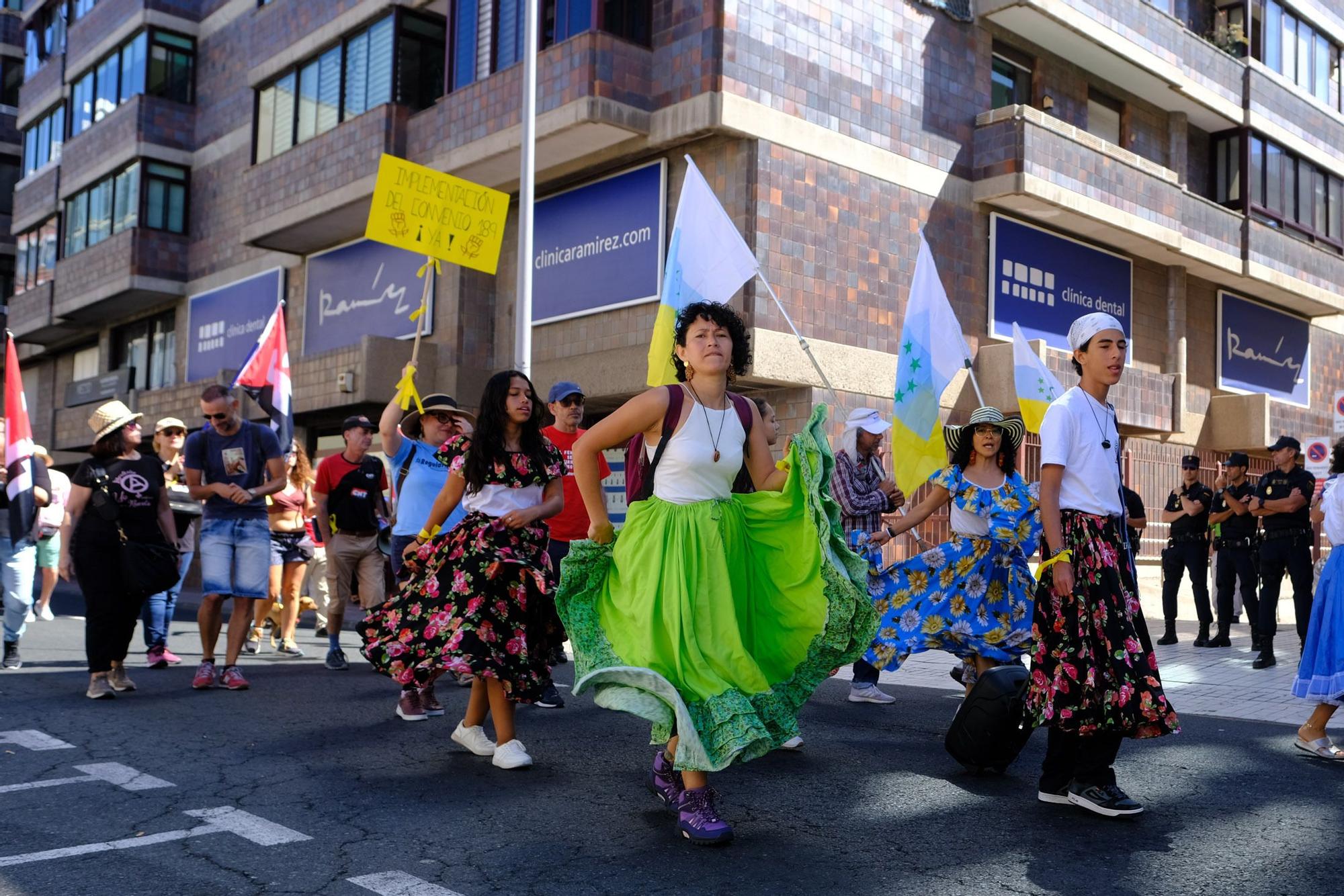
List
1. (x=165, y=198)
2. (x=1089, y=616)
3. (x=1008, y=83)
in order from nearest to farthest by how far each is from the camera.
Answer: (x=1089, y=616)
(x=1008, y=83)
(x=165, y=198)

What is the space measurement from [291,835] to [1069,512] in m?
3.22

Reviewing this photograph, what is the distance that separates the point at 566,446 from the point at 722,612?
357 centimetres

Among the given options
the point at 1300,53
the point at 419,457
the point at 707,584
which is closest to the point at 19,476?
the point at 419,457

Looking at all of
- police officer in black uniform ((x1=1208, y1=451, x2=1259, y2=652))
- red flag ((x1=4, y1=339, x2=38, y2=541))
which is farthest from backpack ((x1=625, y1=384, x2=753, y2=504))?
police officer in black uniform ((x1=1208, y1=451, x2=1259, y2=652))

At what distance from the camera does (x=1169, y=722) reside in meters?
4.77

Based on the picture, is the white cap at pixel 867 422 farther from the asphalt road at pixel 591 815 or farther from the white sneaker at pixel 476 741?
the white sneaker at pixel 476 741

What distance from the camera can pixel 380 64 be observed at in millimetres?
19547

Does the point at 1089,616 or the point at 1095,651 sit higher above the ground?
the point at 1089,616

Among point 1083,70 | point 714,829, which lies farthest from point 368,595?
point 1083,70

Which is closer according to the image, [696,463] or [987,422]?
[696,463]

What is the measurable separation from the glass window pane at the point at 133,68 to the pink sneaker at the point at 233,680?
21.7m

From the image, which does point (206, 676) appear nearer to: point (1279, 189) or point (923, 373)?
point (923, 373)

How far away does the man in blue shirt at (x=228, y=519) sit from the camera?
26.6ft

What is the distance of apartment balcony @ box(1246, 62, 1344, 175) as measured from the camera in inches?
882
